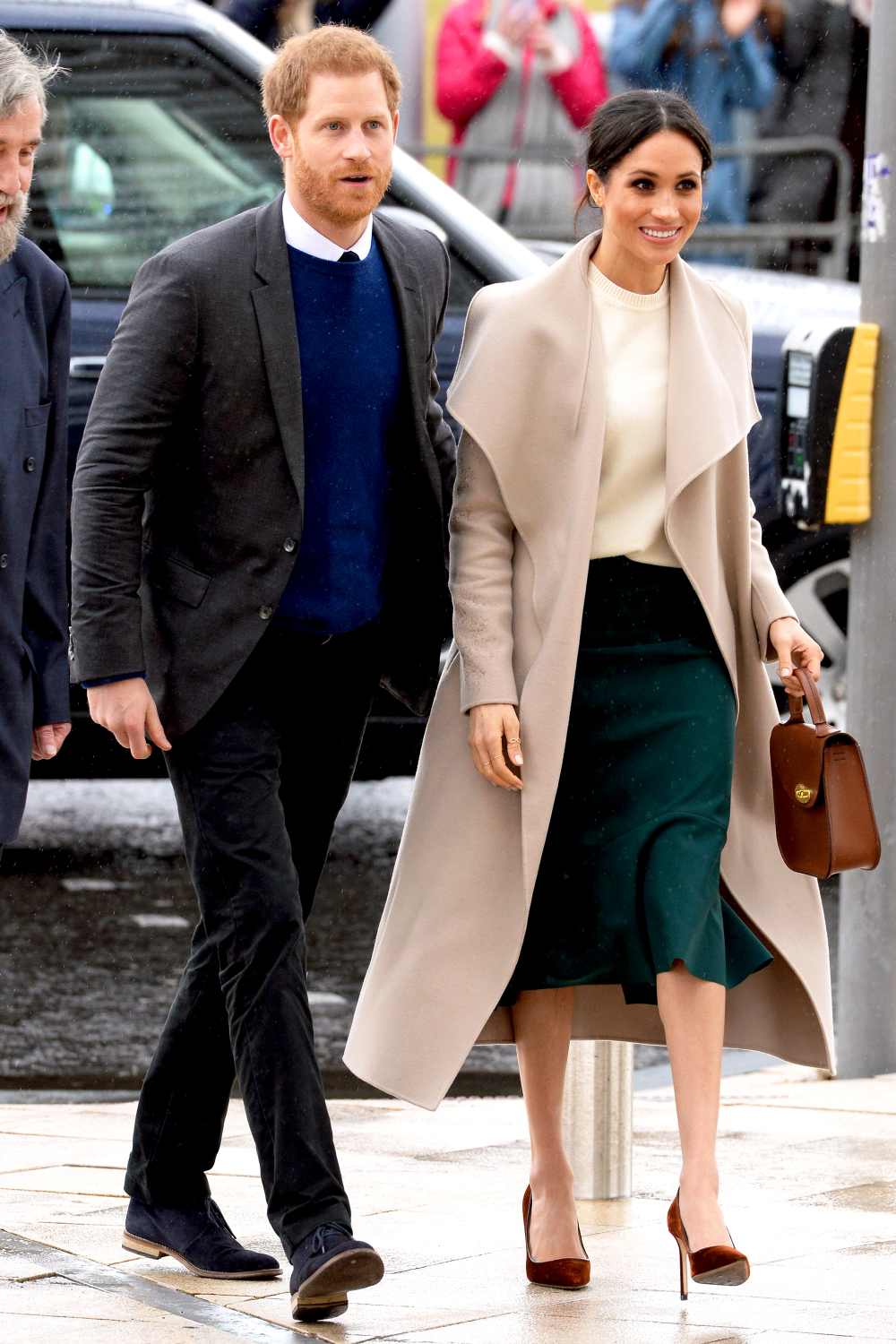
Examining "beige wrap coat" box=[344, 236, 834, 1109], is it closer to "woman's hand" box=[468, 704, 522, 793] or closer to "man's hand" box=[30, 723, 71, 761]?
"woman's hand" box=[468, 704, 522, 793]

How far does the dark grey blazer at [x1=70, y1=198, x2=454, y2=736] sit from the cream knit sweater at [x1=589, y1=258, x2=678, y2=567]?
0.34m

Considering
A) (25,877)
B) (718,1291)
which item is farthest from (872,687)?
(25,877)

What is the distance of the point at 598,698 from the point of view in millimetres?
4125

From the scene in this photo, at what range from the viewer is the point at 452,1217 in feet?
14.9

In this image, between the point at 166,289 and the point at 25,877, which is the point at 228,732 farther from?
the point at 25,877

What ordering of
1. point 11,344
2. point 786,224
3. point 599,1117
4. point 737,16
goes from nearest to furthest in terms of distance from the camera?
1. point 11,344
2. point 599,1117
3. point 737,16
4. point 786,224

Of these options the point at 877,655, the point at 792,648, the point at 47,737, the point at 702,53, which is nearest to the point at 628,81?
the point at 702,53

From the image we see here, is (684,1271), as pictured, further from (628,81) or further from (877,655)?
(628,81)

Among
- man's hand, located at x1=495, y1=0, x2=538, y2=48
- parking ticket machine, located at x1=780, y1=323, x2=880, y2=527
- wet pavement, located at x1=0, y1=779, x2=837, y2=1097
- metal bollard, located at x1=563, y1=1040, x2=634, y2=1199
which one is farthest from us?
man's hand, located at x1=495, y1=0, x2=538, y2=48

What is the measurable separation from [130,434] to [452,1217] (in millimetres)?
1528

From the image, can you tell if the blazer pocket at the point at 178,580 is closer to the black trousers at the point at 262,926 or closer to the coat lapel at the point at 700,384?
the black trousers at the point at 262,926

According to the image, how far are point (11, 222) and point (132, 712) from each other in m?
0.77

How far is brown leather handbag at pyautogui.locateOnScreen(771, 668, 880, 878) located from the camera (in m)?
4.05

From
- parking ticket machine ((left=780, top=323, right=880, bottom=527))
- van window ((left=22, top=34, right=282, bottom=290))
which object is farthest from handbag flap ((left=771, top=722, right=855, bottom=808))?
van window ((left=22, top=34, right=282, bottom=290))
